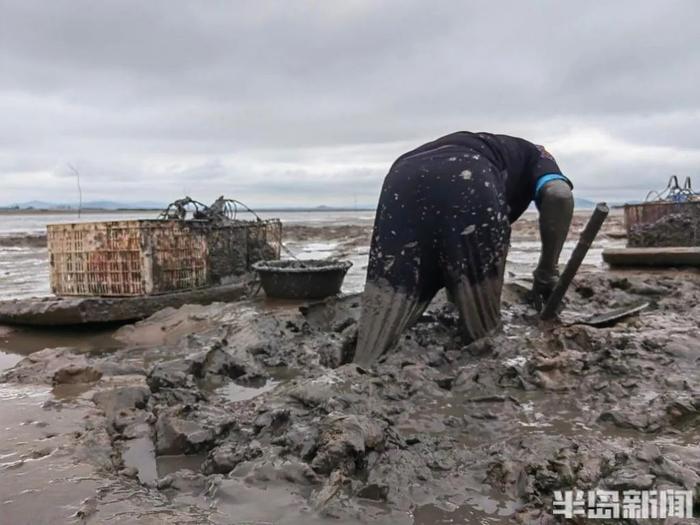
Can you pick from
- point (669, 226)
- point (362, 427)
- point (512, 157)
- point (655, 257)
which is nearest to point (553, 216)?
point (512, 157)

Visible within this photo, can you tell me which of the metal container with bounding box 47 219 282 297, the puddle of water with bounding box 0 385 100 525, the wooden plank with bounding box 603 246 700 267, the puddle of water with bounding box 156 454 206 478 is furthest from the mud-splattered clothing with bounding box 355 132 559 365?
the wooden plank with bounding box 603 246 700 267

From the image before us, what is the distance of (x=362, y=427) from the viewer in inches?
90.7

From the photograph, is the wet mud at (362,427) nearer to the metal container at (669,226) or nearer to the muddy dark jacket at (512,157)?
the muddy dark jacket at (512,157)

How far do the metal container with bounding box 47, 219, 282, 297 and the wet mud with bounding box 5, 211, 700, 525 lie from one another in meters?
1.62

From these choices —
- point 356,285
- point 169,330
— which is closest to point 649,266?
point 356,285

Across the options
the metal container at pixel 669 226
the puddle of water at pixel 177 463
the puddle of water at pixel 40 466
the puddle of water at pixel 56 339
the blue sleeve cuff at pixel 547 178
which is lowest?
the puddle of water at pixel 56 339

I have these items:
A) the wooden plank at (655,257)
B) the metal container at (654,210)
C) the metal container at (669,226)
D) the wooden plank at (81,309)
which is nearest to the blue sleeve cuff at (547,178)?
the wooden plank at (81,309)

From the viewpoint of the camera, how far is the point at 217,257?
6844 millimetres

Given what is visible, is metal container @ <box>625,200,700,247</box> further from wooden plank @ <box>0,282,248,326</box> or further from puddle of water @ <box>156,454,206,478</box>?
puddle of water @ <box>156,454,206,478</box>

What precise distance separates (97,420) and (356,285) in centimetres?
565

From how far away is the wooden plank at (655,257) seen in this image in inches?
299

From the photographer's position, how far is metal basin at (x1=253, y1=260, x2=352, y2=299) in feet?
21.3

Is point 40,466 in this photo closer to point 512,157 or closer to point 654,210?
point 512,157

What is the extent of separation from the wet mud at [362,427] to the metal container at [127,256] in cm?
162
